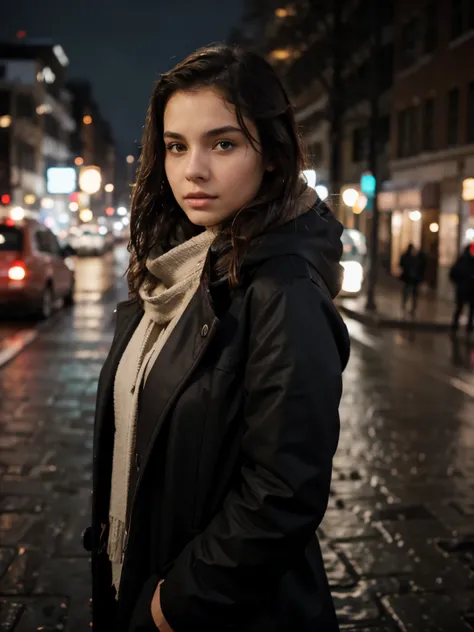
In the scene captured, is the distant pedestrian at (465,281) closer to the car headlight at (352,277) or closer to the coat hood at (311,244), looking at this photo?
the car headlight at (352,277)

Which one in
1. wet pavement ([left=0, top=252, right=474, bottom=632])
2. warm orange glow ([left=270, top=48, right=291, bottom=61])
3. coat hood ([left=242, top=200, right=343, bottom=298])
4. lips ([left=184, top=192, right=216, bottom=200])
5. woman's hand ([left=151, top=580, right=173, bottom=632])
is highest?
warm orange glow ([left=270, top=48, right=291, bottom=61])

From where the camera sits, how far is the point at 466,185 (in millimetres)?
20484

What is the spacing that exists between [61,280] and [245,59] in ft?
55.4

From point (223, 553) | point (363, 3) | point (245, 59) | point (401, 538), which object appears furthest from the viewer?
point (363, 3)

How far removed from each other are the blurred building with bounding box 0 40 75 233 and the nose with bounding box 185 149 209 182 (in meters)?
59.8

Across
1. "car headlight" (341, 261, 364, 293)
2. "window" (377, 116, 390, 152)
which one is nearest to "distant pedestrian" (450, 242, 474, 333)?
"car headlight" (341, 261, 364, 293)

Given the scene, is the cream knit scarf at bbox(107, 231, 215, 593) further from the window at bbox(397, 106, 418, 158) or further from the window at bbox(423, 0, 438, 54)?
the window at bbox(397, 106, 418, 158)

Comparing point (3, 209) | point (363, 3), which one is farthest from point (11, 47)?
point (363, 3)

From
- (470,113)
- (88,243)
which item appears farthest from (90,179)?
(470,113)

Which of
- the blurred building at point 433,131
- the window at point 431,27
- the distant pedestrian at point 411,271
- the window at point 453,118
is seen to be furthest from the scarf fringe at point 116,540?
the window at point 431,27

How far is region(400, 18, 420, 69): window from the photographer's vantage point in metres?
29.8

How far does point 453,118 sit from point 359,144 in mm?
17646

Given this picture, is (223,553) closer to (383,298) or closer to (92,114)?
(383,298)

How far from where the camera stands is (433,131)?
27.8 m
